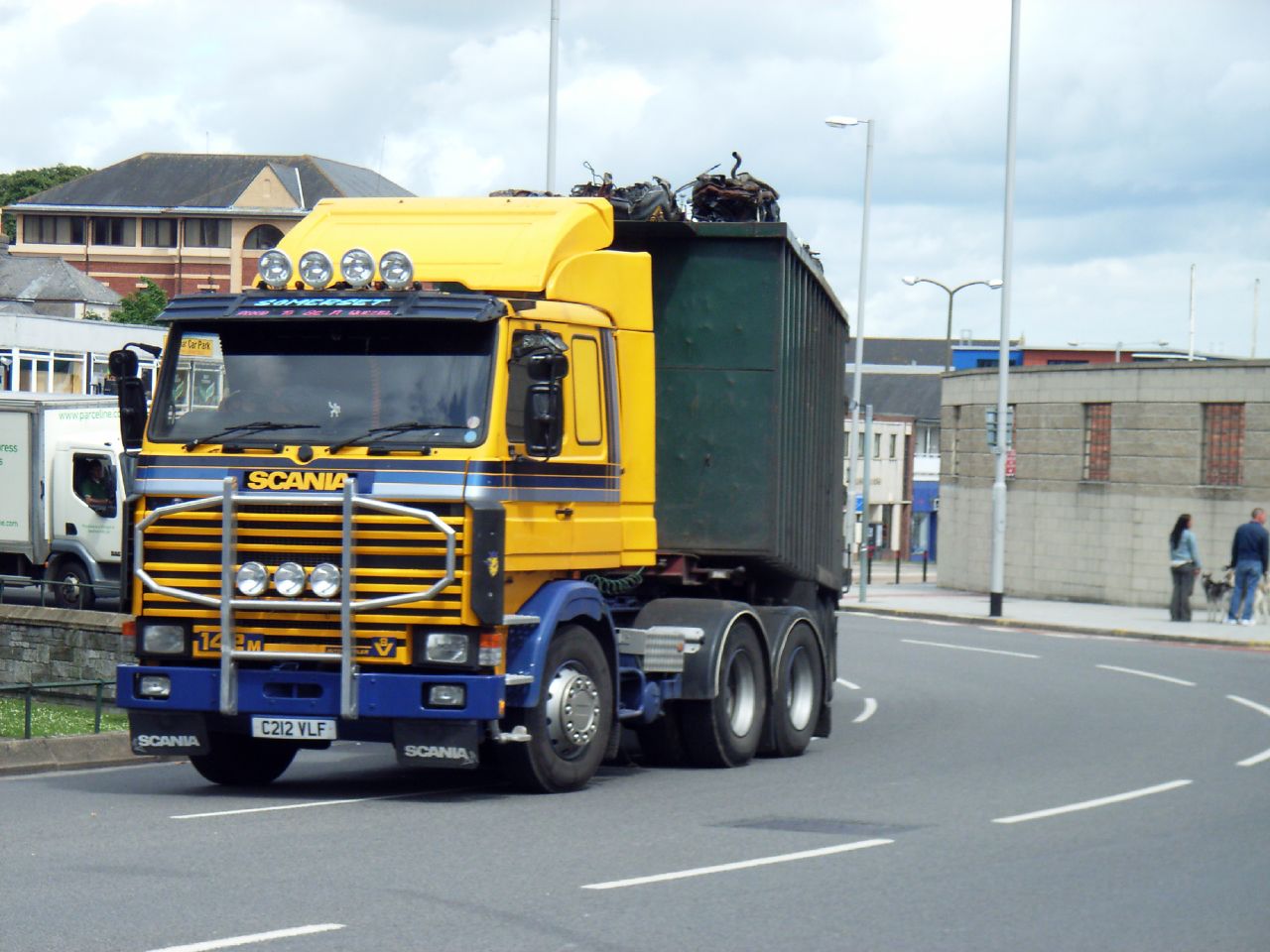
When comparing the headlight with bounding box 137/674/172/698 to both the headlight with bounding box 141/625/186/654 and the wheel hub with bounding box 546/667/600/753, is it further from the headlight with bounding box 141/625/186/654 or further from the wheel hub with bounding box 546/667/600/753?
the wheel hub with bounding box 546/667/600/753

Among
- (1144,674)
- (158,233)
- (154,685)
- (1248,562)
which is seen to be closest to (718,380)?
(154,685)

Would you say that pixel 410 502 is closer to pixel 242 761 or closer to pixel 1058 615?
pixel 242 761

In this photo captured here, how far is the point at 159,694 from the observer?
38.8ft

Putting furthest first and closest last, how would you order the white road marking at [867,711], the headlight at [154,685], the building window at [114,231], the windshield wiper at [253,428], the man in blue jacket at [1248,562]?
the building window at [114,231] → the man in blue jacket at [1248,562] → the white road marking at [867,711] → the headlight at [154,685] → the windshield wiper at [253,428]

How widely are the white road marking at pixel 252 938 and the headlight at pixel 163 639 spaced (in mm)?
4569

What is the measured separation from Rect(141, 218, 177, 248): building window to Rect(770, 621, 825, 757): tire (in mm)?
94850

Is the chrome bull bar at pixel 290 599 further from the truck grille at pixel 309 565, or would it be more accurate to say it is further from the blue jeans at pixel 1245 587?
the blue jeans at pixel 1245 587

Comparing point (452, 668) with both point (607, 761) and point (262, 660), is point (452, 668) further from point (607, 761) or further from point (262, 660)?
point (607, 761)

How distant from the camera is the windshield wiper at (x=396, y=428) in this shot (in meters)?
11.5

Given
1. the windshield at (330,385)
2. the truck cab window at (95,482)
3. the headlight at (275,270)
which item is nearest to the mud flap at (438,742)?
the windshield at (330,385)

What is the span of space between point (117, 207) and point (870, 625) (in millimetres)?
81175

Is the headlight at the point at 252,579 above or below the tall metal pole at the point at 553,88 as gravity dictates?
below

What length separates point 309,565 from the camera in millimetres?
11492

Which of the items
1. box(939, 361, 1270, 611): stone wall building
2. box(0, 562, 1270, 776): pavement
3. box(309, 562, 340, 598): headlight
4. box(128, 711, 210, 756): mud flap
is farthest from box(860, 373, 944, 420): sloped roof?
box(309, 562, 340, 598): headlight
